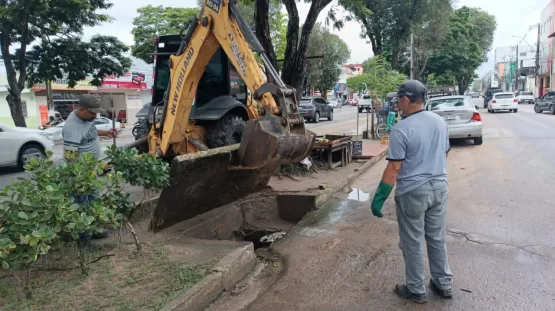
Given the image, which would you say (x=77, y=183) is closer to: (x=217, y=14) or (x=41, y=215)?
(x=41, y=215)

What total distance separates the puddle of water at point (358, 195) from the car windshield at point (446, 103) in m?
6.62

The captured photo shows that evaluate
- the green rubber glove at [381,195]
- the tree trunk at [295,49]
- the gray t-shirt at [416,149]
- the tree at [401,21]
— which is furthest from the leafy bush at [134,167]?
the tree at [401,21]

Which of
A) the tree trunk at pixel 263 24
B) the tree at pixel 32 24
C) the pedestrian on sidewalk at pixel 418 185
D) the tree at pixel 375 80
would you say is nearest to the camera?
the pedestrian on sidewalk at pixel 418 185

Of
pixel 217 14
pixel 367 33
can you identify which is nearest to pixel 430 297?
pixel 217 14

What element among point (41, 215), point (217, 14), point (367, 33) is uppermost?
point (367, 33)

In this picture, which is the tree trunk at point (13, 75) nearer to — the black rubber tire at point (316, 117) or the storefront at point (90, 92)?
the storefront at point (90, 92)

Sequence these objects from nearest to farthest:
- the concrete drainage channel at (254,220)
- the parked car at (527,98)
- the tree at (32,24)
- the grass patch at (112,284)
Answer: the grass patch at (112,284) < the concrete drainage channel at (254,220) < the tree at (32,24) < the parked car at (527,98)

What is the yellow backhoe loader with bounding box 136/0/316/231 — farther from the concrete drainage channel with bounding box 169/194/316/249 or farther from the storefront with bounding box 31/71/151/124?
the storefront with bounding box 31/71/151/124

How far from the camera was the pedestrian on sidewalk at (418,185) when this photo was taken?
3.52 m

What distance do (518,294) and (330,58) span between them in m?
48.6

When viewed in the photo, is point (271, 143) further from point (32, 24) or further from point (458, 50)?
point (458, 50)

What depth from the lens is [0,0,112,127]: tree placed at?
Result: 14.8m

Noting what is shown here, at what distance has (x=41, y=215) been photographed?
3.21m

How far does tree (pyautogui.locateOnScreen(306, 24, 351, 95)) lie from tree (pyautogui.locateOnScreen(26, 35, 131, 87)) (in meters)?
25.0
